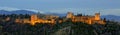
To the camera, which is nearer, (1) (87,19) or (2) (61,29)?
(2) (61,29)

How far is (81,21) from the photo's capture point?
281 feet

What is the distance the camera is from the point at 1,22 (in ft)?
313

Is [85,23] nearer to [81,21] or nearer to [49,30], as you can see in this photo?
[81,21]

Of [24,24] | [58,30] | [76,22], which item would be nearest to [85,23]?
[76,22]

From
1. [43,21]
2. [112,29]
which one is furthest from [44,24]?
[112,29]

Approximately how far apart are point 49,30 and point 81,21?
9.49 metres

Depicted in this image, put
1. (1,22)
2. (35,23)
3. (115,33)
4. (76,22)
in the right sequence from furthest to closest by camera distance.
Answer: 1. (1,22)
2. (35,23)
3. (76,22)
4. (115,33)

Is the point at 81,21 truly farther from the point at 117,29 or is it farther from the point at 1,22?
the point at 1,22

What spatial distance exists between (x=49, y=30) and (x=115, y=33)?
11.6m

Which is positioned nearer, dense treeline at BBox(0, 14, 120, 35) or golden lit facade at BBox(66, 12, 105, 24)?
dense treeline at BBox(0, 14, 120, 35)

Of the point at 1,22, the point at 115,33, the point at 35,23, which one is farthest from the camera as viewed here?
the point at 1,22

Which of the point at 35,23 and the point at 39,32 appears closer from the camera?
the point at 39,32

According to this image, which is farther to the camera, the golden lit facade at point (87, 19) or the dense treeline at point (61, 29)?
the golden lit facade at point (87, 19)

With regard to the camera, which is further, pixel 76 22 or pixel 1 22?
pixel 1 22
